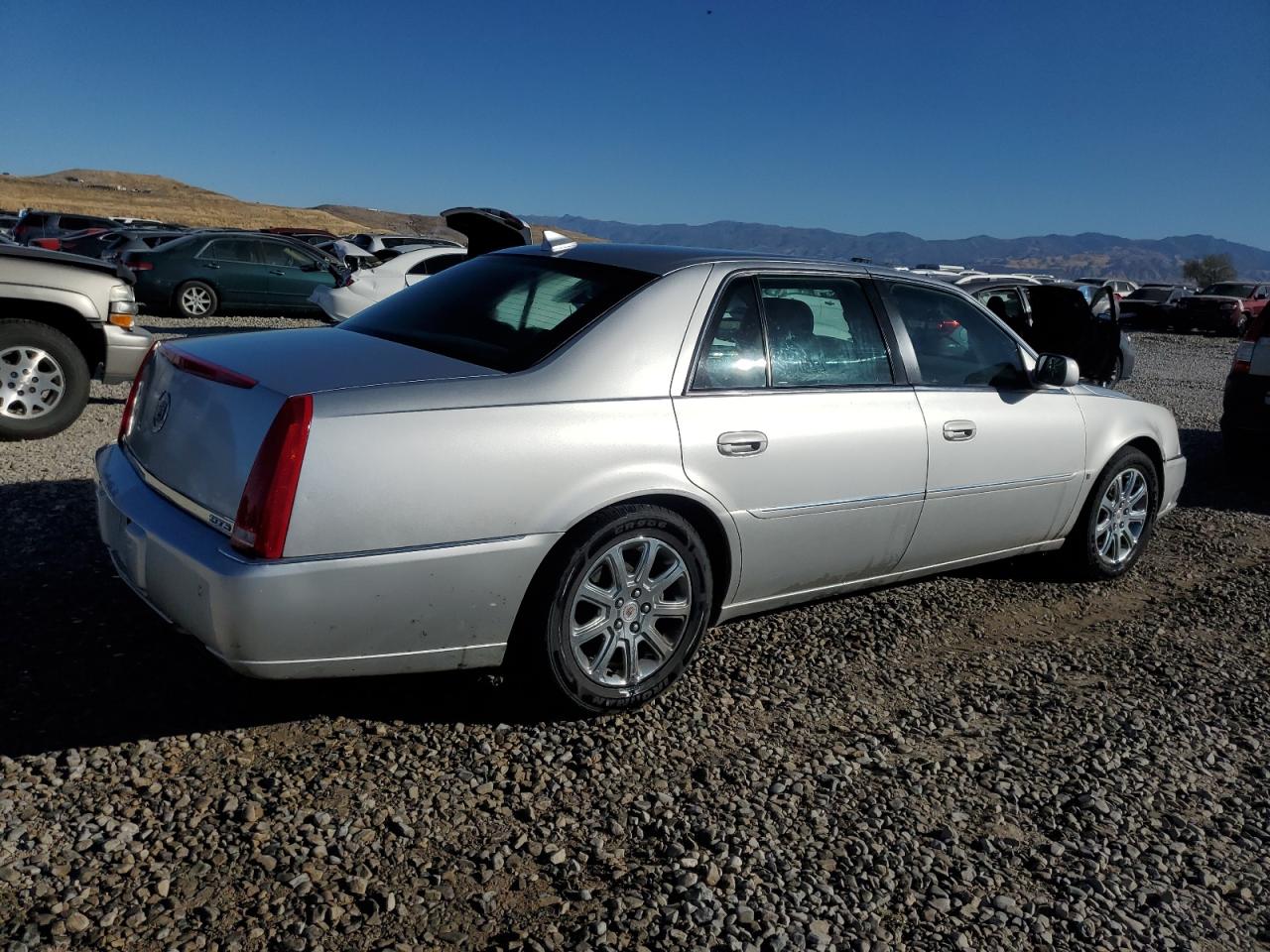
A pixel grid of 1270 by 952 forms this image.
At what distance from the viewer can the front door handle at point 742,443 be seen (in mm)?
3566

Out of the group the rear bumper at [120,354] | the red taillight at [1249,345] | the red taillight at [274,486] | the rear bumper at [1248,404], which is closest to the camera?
the red taillight at [274,486]

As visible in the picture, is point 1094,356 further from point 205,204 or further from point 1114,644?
point 205,204

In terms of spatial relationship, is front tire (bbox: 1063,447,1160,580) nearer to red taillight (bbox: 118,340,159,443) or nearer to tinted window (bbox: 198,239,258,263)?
red taillight (bbox: 118,340,159,443)

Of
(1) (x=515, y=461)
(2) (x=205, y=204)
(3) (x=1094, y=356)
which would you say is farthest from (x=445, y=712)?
(2) (x=205, y=204)

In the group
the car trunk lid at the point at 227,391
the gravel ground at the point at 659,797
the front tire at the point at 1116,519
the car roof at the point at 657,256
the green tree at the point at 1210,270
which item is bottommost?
the gravel ground at the point at 659,797

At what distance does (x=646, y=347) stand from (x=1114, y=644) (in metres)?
2.58

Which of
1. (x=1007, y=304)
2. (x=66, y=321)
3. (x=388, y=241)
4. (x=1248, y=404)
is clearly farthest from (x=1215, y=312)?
(x=66, y=321)

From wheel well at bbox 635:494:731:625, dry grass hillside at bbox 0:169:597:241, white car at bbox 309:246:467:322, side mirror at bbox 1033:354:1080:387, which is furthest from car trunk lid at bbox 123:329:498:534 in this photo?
dry grass hillside at bbox 0:169:597:241

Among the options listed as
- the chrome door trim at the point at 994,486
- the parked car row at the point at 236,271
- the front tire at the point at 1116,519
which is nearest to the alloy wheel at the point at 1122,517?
the front tire at the point at 1116,519

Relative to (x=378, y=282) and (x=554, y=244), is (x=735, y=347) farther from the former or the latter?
(x=378, y=282)

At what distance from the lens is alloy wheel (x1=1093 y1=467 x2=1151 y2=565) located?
A: 5.32 m

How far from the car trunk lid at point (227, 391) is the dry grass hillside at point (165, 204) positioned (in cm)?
7274

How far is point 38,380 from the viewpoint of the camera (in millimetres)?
7031

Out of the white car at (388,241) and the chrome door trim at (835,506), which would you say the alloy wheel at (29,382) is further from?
the white car at (388,241)
